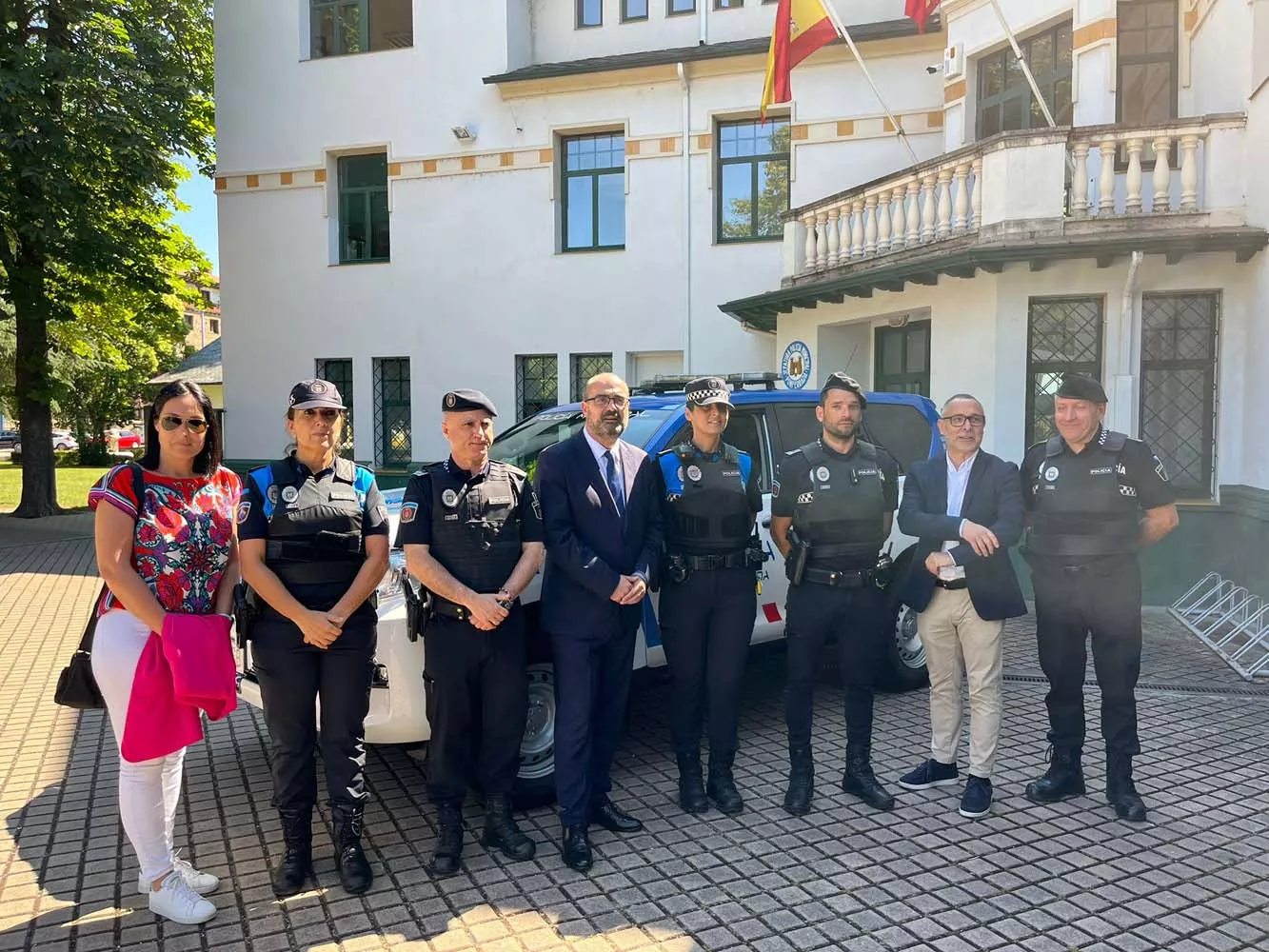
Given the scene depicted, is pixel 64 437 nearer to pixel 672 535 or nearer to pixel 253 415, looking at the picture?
pixel 253 415

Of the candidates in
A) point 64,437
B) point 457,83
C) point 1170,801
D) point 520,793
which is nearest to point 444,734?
point 520,793

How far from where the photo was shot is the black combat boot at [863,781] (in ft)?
14.7

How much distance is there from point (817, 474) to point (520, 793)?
201 cm

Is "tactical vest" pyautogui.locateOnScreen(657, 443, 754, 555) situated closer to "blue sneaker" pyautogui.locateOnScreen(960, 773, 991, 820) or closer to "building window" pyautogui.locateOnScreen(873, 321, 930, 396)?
"blue sneaker" pyautogui.locateOnScreen(960, 773, 991, 820)

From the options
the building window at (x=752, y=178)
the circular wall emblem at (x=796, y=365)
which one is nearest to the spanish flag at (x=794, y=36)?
the building window at (x=752, y=178)

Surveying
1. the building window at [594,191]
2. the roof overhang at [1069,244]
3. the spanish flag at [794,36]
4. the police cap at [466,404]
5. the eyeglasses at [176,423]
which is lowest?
the eyeglasses at [176,423]

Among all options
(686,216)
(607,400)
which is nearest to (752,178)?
(686,216)

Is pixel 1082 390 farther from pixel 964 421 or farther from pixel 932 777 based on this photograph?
pixel 932 777

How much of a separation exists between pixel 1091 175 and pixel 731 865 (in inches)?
315

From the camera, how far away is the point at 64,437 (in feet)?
157

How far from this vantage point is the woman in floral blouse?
3.32 m

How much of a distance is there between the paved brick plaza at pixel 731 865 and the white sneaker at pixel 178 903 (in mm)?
44

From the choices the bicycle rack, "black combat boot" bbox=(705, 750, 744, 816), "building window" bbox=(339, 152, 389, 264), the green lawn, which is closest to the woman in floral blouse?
"black combat boot" bbox=(705, 750, 744, 816)

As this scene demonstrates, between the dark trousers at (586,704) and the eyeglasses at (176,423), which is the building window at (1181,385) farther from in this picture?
the eyeglasses at (176,423)
